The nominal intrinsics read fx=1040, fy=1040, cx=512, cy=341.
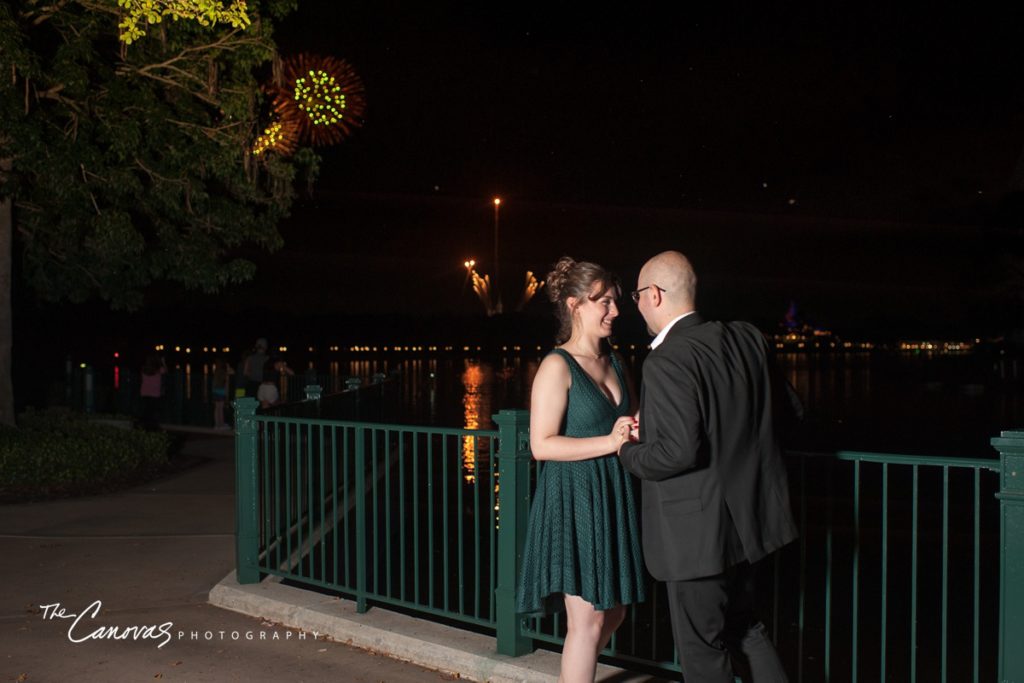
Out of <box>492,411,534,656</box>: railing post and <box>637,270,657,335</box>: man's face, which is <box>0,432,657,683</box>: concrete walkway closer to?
<box>492,411,534,656</box>: railing post

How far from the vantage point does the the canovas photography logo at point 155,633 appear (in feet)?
19.7

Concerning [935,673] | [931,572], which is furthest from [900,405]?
[935,673]

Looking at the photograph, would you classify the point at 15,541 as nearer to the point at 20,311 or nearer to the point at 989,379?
the point at 20,311

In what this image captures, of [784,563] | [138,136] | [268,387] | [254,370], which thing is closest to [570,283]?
[784,563]

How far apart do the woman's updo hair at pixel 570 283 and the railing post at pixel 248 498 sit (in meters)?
3.30

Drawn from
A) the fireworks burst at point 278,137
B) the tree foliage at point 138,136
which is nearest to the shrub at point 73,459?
the tree foliage at point 138,136

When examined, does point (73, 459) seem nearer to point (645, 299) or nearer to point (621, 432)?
point (621, 432)

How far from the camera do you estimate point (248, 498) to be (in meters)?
6.99

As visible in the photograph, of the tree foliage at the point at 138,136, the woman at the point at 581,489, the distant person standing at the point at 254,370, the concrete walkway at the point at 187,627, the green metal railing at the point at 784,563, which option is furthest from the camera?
the distant person standing at the point at 254,370

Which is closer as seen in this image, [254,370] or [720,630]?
[720,630]

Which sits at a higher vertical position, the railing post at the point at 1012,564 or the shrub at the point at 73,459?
the railing post at the point at 1012,564

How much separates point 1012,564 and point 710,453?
56.3 inches

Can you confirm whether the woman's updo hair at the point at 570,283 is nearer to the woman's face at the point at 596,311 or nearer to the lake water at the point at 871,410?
the woman's face at the point at 596,311

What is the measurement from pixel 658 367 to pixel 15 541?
287 inches
